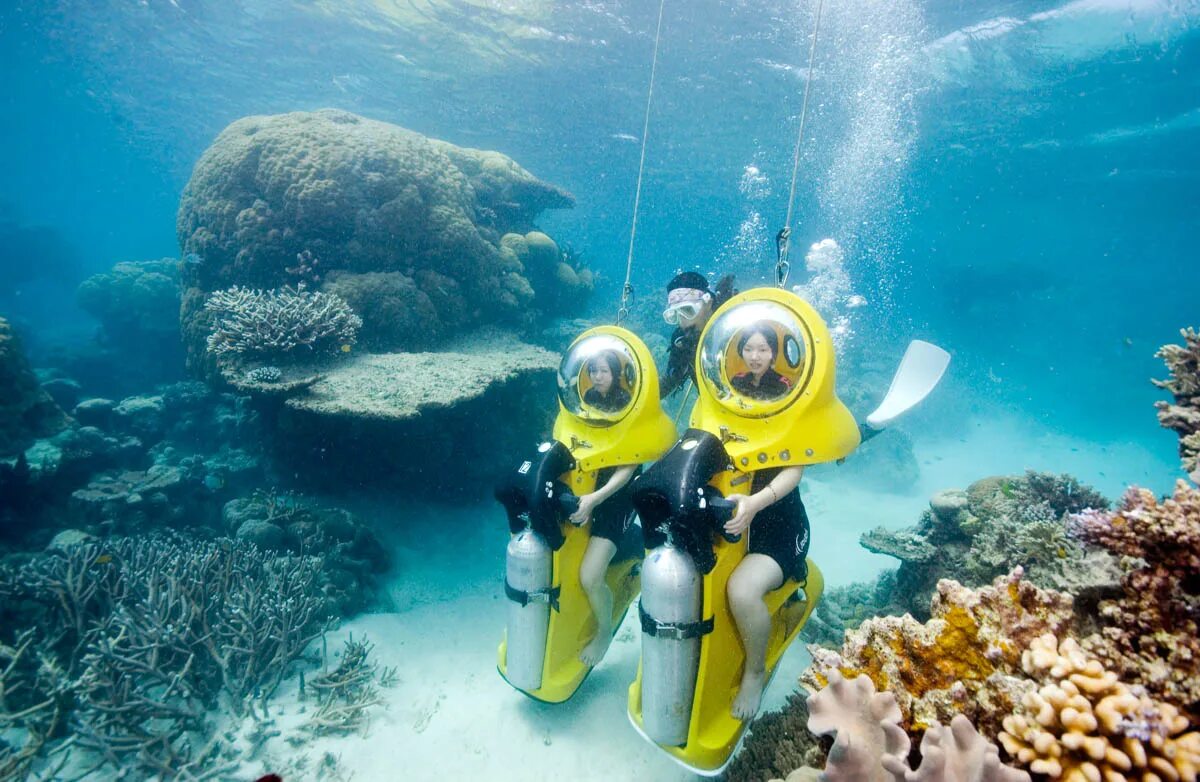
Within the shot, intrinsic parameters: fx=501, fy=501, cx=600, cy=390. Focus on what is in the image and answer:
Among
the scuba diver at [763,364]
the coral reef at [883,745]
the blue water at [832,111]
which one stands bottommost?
the coral reef at [883,745]

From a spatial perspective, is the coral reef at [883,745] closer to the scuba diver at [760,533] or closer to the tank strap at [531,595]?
the scuba diver at [760,533]

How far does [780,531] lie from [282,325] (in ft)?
21.8

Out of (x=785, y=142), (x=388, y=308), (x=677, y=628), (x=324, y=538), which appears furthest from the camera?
(x=785, y=142)

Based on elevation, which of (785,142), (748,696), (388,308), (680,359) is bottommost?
(748,696)

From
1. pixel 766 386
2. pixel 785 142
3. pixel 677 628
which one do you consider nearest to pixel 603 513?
pixel 677 628

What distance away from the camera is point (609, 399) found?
4164 mm

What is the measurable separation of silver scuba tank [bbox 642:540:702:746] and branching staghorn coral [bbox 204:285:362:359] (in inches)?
231

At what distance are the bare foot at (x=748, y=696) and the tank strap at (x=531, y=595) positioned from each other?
1.52m

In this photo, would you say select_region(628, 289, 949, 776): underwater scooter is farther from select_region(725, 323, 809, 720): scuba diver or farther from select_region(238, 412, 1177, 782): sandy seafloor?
select_region(238, 412, 1177, 782): sandy seafloor

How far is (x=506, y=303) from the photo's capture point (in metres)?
10.1

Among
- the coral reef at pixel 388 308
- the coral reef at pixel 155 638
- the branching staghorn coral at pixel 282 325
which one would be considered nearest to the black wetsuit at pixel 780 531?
the coral reef at pixel 155 638

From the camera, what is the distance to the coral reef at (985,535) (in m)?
4.21

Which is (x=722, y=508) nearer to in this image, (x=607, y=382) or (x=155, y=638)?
(x=607, y=382)

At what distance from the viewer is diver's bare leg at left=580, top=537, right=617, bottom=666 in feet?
13.7
